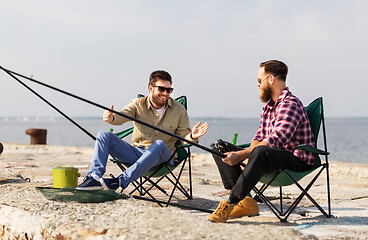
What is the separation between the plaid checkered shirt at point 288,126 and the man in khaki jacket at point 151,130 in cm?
54

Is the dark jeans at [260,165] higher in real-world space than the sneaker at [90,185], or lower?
higher

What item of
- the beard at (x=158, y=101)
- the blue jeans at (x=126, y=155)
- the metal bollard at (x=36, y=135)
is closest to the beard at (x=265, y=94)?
the blue jeans at (x=126, y=155)

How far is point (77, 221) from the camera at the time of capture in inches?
89.1

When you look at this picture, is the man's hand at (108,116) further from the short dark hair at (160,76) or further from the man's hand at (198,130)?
the man's hand at (198,130)

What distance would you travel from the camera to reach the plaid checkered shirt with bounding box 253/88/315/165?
2.79 m

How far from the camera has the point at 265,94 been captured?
305cm

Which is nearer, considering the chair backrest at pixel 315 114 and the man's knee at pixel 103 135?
the chair backrest at pixel 315 114

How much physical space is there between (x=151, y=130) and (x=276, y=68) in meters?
1.21

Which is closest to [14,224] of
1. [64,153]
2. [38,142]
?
[64,153]

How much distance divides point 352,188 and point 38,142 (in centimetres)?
751

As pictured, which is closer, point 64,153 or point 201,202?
point 201,202

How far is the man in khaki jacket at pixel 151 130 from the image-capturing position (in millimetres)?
3227

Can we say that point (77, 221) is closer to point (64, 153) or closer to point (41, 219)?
point (41, 219)

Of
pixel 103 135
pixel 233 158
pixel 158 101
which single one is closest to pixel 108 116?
pixel 103 135
